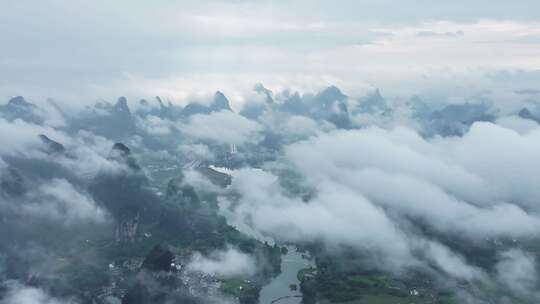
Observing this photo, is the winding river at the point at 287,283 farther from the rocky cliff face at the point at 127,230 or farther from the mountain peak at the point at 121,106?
the mountain peak at the point at 121,106

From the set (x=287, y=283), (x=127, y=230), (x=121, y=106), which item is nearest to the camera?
(x=287, y=283)

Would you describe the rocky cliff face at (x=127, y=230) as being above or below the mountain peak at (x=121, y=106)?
below

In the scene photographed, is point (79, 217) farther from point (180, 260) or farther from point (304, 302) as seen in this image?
point (304, 302)

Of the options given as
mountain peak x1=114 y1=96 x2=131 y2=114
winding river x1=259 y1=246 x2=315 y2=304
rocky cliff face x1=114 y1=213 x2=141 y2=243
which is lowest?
winding river x1=259 y1=246 x2=315 y2=304

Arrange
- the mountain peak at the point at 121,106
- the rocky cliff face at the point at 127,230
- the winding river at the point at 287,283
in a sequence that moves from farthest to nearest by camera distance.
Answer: the mountain peak at the point at 121,106 < the rocky cliff face at the point at 127,230 < the winding river at the point at 287,283

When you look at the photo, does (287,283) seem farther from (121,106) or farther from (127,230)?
(121,106)

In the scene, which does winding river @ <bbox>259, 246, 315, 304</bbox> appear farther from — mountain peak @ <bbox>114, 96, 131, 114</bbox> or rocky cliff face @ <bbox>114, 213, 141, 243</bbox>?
mountain peak @ <bbox>114, 96, 131, 114</bbox>

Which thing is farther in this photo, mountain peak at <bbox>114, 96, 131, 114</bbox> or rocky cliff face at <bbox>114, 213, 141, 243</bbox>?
mountain peak at <bbox>114, 96, 131, 114</bbox>

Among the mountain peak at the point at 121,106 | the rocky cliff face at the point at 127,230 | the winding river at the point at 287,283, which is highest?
the mountain peak at the point at 121,106

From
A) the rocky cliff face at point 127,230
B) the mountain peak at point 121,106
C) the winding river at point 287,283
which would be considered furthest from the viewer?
the mountain peak at point 121,106

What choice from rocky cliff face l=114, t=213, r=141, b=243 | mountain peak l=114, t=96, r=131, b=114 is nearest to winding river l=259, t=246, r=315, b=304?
rocky cliff face l=114, t=213, r=141, b=243

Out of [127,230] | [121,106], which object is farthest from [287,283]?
[121,106]

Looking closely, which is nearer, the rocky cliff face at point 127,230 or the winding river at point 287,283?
the winding river at point 287,283

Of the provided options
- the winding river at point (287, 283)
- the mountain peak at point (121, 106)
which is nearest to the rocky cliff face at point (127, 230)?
the winding river at point (287, 283)
